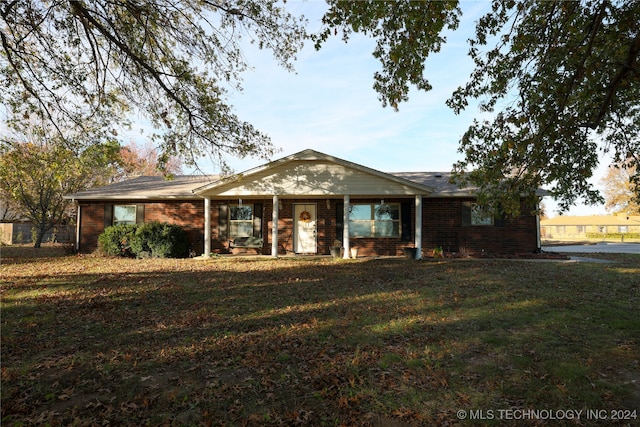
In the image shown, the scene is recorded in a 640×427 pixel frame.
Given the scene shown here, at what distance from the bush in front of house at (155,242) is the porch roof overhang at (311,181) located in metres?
2.24

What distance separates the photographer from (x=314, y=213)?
1602 centimetres

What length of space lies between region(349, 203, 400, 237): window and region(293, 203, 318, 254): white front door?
1708mm

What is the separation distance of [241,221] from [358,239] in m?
5.36

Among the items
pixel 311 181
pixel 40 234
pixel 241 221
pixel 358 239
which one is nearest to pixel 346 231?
pixel 358 239

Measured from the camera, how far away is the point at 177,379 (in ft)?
12.5

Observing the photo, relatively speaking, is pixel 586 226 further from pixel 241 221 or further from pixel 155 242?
pixel 155 242

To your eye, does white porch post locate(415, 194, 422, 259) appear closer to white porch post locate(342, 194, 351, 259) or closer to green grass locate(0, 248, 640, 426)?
white porch post locate(342, 194, 351, 259)

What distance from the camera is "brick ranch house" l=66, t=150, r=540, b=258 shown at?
1441 centimetres

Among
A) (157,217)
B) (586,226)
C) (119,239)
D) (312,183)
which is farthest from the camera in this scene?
(586,226)

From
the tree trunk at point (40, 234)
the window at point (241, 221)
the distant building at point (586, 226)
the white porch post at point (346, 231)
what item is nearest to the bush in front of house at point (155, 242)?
the window at point (241, 221)

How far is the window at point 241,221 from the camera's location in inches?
635

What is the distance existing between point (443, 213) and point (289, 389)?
42.9ft

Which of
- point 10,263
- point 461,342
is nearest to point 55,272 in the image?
point 10,263

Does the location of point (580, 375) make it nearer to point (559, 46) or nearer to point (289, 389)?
point (289, 389)
